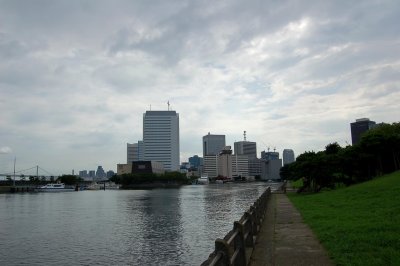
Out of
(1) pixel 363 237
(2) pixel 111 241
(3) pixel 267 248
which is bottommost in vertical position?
(2) pixel 111 241

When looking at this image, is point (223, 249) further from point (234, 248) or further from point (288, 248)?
point (288, 248)

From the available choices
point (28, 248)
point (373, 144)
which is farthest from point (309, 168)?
point (28, 248)

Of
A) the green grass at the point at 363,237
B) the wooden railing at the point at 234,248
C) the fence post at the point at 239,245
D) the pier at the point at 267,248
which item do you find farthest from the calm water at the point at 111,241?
the fence post at the point at 239,245

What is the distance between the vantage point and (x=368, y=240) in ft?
52.7

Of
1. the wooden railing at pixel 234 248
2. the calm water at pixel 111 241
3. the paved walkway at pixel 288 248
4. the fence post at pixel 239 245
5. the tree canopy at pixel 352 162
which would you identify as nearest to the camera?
the wooden railing at pixel 234 248

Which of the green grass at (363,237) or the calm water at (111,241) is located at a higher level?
the green grass at (363,237)

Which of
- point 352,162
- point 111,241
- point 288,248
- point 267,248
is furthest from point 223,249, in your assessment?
point 352,162

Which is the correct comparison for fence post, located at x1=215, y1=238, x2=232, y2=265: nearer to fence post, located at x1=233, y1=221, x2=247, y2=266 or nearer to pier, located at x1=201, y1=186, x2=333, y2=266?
pier, located at x1=201, y1=186, x2=333, y2=266

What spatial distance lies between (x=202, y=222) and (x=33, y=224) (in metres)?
18.9

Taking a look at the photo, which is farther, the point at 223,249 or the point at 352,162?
the point at 352,162

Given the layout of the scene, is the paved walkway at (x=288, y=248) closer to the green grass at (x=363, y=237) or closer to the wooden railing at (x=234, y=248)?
the green grass at (x=363, y=237)

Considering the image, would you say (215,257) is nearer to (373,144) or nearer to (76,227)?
(76,227)

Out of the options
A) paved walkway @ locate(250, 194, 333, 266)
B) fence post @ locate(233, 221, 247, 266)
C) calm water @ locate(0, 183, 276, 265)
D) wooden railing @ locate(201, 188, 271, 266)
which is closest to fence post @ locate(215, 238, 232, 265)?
wooden railing @ locate(201, 188, 271, 266)

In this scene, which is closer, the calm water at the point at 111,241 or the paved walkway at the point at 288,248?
the paved walkway at the point at 288,248
